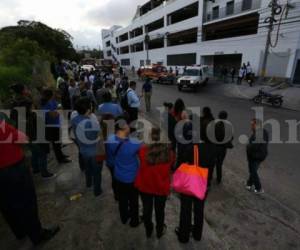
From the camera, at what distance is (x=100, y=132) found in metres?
3.58

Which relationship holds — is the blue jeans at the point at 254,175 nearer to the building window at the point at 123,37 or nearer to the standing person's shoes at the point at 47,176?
the standing person's shoes at the point at 47,176

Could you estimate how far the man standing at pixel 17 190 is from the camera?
244 centimetres

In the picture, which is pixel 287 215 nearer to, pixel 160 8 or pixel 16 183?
pixel 16 183

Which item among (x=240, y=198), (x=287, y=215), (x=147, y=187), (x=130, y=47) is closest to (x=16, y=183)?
(x=147, y=187)

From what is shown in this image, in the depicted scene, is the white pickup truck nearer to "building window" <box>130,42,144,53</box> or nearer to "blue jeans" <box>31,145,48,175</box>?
"blue jeans" <box>31,145,48,175</box>

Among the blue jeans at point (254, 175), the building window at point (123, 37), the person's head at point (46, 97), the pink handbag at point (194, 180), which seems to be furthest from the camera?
the building window at point (123, 37)

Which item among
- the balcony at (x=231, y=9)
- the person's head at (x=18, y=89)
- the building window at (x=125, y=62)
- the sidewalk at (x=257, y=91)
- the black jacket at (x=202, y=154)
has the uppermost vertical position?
the balcony at (x=231, y=9)

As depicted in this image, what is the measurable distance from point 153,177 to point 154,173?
5cm

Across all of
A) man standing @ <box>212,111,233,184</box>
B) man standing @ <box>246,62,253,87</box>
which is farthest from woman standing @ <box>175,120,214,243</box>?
man standing @ <box>246,62,253,87</box>

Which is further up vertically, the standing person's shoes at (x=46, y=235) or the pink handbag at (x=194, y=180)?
the pink handbag at (x=194, y=180)

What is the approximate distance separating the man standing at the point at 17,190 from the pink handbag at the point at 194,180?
6.57 feet

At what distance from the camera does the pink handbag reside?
2650mm

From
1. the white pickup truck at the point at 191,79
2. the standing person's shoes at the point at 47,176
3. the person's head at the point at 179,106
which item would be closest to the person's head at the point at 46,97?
the standing person's shoes at the point at 47,176

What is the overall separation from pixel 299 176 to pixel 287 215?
5.55ft
